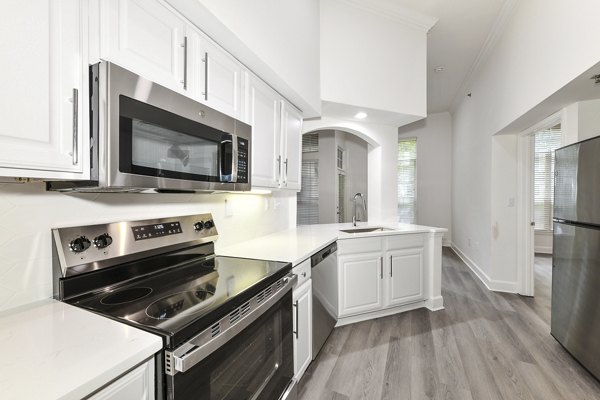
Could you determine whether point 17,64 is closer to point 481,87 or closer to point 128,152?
point 128,152

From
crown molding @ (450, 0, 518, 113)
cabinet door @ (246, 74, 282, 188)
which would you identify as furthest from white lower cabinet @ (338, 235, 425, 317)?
crown molding @ (450, 0, 518, 113)

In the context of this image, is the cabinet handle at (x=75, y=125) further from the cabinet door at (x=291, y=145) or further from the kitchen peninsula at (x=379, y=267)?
the cabinet door at (x=291, y=145)

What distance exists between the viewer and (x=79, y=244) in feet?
3.48

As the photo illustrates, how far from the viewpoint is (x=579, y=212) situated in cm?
191

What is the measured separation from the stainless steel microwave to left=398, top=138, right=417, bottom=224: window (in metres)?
5.70

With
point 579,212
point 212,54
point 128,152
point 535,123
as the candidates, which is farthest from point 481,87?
point 128,152

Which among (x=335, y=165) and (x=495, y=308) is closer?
(x=495, y=308)

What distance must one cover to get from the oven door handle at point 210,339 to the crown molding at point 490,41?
3638 mm

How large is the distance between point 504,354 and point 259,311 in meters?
2.18

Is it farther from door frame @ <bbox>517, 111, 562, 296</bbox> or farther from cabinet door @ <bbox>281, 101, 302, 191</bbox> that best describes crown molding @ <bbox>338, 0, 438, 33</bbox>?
door frame @ <bbox>517, 111, 562, 296</bbox>

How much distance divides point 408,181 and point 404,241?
4.02 m

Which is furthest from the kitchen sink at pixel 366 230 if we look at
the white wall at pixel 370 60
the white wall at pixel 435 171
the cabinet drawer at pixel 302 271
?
the white wall at pixel 435 171

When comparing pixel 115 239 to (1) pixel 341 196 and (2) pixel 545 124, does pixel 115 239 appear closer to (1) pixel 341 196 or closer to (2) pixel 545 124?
(2) pixel 545 124

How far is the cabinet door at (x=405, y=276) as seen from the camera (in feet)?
9.01
